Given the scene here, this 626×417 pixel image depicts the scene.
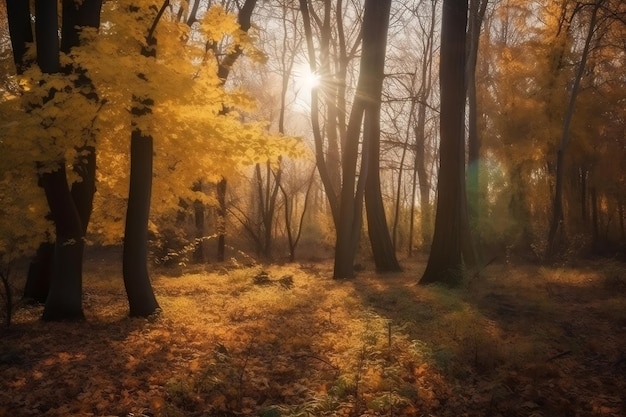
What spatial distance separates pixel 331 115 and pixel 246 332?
1862 centimetres

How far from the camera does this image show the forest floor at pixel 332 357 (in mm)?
5254

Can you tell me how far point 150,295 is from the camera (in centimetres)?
968

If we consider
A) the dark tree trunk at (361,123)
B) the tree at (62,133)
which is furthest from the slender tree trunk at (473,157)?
the tree at (62,133)

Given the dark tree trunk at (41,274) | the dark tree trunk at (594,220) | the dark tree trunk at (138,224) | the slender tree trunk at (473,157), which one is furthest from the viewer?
the dark tree trunk at (594,220)

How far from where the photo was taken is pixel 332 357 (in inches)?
278

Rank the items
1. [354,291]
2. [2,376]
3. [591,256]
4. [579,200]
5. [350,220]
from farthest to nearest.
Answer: [579,200], [591,256], [350,220], [354,291], [2,376]

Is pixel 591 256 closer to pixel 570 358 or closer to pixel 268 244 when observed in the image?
pixel 268 244

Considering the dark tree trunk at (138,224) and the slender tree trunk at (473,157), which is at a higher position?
the slender tree trunk at (473,157)

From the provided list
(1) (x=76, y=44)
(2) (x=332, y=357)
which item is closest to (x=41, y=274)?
(1) (x=76, y=44)

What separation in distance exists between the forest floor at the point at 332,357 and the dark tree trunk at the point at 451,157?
102cm

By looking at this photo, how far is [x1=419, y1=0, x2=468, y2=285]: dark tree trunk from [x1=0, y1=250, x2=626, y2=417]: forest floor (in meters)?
1.02

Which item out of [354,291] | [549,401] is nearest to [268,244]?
[354,291]

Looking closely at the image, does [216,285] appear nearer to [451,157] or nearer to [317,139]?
[317,139]

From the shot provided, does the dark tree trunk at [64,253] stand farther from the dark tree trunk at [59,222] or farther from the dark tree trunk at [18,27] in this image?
the dark tree trunk at [18,27]
